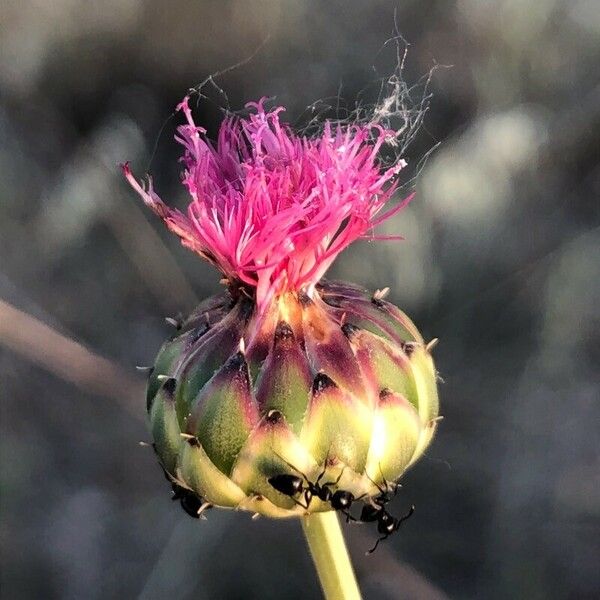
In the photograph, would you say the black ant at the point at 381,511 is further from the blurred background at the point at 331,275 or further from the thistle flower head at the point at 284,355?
the blurred background at the point at 331,275

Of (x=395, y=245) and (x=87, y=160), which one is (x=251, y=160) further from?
(x=87, y=160)

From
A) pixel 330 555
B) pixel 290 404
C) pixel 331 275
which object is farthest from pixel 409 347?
pixel 331 275

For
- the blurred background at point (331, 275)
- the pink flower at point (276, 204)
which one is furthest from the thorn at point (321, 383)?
the blurred background at point (331, 275)

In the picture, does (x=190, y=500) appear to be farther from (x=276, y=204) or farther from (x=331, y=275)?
(x=331, y=275)

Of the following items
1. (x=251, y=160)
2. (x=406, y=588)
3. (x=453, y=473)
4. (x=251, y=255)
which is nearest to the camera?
(x=251, y=255)

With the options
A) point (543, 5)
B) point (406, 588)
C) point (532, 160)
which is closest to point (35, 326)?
point (406, 588)
